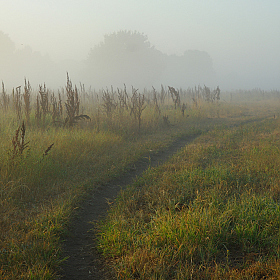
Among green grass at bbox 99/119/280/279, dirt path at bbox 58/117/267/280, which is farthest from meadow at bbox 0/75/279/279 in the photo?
dirt path at bbox 58/117/267/280

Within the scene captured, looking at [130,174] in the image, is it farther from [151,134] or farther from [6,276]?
[151,134]

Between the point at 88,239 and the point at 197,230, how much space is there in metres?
1.44

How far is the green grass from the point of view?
2.42m

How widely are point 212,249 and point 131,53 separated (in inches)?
1965

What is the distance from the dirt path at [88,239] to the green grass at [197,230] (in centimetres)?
17

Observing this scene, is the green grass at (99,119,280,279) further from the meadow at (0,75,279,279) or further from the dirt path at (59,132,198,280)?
the dirt path at (59,132,198,280)

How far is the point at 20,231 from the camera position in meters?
3.13

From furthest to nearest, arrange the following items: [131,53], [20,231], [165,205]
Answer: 1. [131,53]
2. [165,205]
3. [20,231]

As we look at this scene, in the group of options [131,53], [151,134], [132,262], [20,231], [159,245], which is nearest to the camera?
[132,262]

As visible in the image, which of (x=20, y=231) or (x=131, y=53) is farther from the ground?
(x=131, y=53)

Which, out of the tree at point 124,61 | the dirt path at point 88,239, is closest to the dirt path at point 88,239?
the dirt path at point 88,239

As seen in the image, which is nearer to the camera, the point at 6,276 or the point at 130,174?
the point at 6,276

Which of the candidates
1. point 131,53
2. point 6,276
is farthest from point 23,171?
point 131,53

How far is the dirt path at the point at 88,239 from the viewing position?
264 cm
